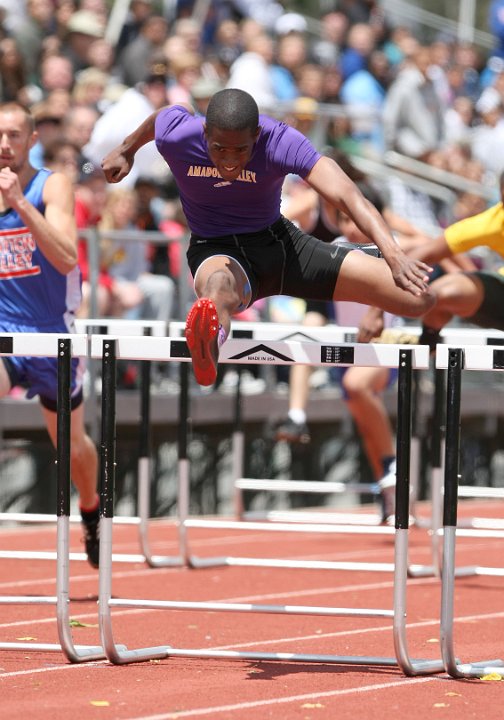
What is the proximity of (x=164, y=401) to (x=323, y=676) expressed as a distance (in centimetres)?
681

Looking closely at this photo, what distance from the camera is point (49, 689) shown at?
5.46 meters

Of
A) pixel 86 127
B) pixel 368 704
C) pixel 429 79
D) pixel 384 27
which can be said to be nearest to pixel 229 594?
pixel 368 704

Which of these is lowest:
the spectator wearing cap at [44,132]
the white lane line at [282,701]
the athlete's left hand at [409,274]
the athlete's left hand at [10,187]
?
the white lane line at [282,701]

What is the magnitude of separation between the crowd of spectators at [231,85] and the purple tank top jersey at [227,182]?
4.93 meters

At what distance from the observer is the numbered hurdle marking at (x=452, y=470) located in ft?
18.5

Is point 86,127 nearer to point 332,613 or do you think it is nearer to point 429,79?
point 429,79

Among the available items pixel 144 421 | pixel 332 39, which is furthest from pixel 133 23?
pixel 144 421

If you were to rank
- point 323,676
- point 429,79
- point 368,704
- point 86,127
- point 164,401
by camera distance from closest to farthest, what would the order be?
point 368,704 → point 323,676 → point 164,401 → point 86,127 → point 429,79

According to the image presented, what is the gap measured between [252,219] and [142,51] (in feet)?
31.5

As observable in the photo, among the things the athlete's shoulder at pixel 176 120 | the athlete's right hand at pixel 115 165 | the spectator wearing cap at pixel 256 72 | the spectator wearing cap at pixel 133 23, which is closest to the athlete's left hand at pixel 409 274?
the athlete's shoulder at pixel 176 120

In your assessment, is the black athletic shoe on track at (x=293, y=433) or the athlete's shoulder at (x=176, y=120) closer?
the athlete's shoulder at (x=176, y=120)

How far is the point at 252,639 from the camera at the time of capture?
6812 millimetres

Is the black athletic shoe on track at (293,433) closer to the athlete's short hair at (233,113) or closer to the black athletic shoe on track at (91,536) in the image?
the black athletic shoe on track at (91,536)

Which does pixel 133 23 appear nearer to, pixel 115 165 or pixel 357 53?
pixel 357 53
